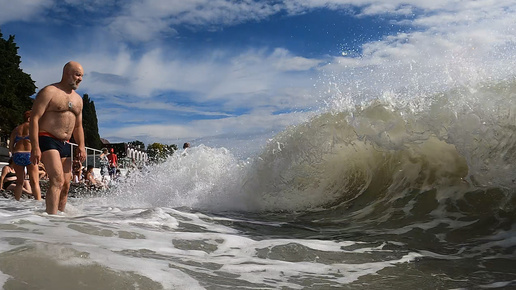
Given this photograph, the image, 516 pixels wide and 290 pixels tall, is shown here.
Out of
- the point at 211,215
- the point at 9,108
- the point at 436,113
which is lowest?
the point at 211,215

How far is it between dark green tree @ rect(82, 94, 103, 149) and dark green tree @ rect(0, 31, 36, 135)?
92.0ft

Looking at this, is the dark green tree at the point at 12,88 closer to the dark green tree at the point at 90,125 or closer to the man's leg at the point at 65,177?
the dark green tree at the point at 90,125

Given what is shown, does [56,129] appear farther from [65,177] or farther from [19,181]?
[19,181]

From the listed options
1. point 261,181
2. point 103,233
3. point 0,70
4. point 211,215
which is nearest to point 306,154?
point 261,181

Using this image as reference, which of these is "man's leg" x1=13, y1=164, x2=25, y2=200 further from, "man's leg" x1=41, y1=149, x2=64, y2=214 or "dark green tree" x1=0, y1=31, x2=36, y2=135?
"dark green tree" x1=0, y1=31, x2=36, y2=135

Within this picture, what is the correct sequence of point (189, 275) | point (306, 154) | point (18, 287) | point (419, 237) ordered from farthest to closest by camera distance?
point (306, 154)
point (419, 237)
point (189, 275)
point (18, 287)

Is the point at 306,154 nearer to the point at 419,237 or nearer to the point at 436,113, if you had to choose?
the point at 436,113

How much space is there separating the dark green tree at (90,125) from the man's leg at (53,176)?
216 ft

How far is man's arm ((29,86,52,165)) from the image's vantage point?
14.7ft

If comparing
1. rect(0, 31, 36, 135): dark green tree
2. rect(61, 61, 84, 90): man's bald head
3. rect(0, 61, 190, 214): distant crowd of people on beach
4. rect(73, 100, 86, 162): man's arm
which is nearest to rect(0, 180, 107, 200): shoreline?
rect(73, 100, 86, 162): man's arm

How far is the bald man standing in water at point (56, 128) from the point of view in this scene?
4551 mm

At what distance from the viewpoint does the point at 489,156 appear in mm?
5207

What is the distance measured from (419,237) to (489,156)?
146cm

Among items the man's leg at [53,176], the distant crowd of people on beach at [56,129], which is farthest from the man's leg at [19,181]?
the man's leg at [53,176]
